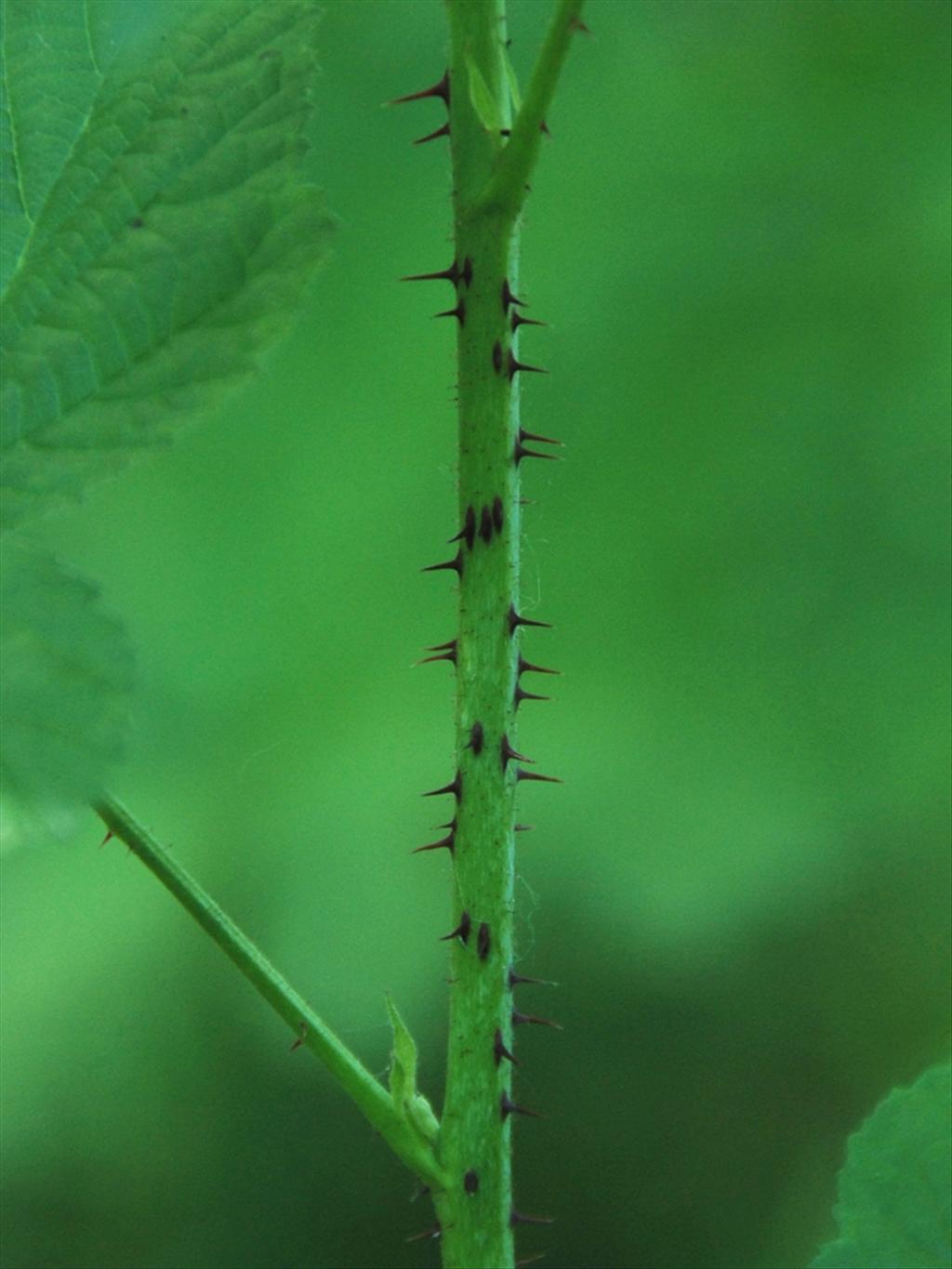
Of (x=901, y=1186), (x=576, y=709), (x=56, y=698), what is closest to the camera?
(x=56, y=698)

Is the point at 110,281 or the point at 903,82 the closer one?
the point at 110,281

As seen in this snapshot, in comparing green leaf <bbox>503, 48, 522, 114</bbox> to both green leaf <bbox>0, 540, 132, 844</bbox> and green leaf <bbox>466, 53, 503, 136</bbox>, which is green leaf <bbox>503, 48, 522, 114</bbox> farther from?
green leaf <bbox>0, 540, 132, 844</bbox>

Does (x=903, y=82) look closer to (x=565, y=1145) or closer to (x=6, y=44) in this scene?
(x=565, y=1145)

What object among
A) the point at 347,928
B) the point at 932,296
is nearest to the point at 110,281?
the point at 347,928

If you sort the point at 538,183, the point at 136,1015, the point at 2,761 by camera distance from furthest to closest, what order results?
the point at 538,183 → the point at 136,1015 → the point at 2,761

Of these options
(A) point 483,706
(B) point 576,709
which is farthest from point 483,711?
(B) point 576,709

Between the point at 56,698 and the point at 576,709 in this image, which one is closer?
the point at 56,698

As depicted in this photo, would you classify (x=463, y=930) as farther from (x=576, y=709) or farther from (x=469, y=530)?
(x=576, y=709)
